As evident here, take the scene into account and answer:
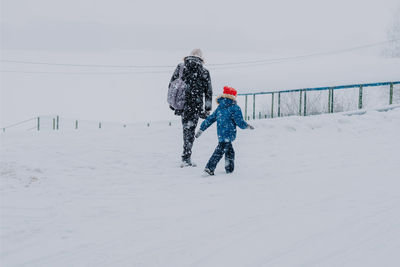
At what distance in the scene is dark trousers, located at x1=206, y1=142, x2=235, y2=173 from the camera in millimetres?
6367

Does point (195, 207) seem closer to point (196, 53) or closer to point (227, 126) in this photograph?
point (227, 126)

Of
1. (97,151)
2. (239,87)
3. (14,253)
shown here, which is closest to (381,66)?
(239,87)

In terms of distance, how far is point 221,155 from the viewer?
6.44 metres

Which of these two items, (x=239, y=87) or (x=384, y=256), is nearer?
(x=384, y=256)

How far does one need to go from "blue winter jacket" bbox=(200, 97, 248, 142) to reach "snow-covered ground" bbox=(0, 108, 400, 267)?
26.1 inches

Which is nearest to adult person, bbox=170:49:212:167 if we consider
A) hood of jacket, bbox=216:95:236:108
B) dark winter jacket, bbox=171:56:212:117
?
dark winter jacket, bbox=171:56:212:117

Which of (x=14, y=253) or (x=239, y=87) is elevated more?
(x=239, y=87)

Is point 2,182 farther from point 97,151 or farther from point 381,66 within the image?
point 381,66

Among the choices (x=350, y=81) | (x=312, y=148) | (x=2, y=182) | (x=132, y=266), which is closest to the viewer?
(x=132, y=266)

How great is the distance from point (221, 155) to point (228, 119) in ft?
2.01

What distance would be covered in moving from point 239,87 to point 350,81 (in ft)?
24.5

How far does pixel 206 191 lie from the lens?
519 centimetres

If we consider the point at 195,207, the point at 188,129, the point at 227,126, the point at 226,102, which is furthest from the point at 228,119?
the point at 195,207

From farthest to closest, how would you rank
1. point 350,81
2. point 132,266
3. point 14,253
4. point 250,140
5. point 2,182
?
point 350,81
point 250,140
point 2,182
point 14,253
point 132,266
